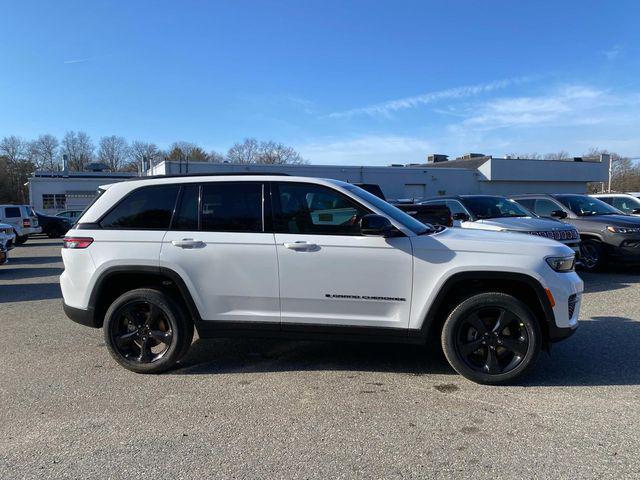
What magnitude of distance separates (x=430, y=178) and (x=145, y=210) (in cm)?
3967

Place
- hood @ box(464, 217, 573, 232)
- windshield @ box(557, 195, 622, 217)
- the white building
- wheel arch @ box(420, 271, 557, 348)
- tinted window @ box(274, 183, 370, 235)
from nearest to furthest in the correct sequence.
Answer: wheel arch @ box(420, 271, 557, 348) → tinted window @ box(274, 183, 370, 235) → hood @ box(464, 217, 573, 232) → windshield @ box(557, 195, 622, 217) → the white building

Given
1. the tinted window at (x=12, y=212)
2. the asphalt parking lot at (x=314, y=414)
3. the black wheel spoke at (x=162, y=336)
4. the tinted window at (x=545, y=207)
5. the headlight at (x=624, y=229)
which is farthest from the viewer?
the tinted window at (x=12, y=212)

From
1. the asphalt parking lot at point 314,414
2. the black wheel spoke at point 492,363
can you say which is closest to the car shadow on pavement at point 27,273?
the asphalt parking lot at point 314,414

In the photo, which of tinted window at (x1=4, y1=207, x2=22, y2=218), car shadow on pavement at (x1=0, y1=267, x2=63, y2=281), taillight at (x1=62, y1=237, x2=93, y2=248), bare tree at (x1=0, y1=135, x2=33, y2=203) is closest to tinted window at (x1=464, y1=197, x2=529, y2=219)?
taillight at (x1=62, y1=237, x2=93, y2=248)

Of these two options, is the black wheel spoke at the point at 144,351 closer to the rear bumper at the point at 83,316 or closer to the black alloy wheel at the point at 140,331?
the black alloy wheel at the point at 140,331

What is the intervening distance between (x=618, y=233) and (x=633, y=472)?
8.25 metres

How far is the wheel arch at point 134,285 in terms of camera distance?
4.46 m

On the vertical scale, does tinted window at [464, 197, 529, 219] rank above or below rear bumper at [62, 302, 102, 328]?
above

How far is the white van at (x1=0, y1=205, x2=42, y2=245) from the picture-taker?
69.1 ft

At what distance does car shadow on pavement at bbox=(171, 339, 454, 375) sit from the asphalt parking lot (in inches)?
0.9

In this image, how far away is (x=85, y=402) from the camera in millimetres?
3977

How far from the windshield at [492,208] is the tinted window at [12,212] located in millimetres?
20250

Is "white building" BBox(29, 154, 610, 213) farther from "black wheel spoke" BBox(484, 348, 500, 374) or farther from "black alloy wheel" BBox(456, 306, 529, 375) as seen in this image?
"black wheel spoke" BBox(484, 348, 500, 374)

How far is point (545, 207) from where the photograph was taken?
11281mm
